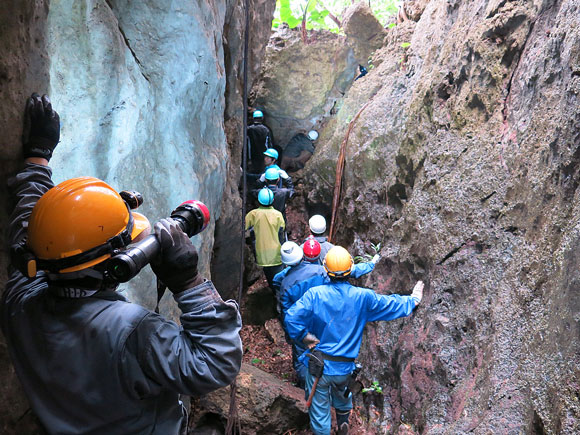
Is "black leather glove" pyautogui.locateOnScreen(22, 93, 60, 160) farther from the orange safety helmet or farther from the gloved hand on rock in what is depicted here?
the gloved hand on rock

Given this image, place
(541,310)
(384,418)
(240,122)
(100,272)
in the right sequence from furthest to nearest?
(240,122), (384,418), (541,310), (100,272)

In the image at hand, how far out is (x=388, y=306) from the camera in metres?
4.29

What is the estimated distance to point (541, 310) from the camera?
9.21 feet

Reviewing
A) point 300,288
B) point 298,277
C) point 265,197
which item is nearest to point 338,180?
point 265,197

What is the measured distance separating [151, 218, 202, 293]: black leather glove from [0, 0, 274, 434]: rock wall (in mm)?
985

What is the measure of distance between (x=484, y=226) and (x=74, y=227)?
3.45 m

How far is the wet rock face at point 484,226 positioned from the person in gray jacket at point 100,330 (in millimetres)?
2060

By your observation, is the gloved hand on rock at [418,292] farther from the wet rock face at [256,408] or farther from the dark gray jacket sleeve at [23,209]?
the dark gray jacket sleeve at [23,209]

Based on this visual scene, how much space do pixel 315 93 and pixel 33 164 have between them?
8.75 metres

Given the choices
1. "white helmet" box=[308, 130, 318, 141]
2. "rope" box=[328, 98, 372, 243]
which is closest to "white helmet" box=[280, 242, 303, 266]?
"rope" box=[328, 98, 372, 243]

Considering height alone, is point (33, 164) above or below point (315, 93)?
below

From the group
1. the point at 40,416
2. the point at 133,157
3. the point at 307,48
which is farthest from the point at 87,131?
the point at 307,48

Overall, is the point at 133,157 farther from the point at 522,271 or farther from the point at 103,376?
the point at 522,271

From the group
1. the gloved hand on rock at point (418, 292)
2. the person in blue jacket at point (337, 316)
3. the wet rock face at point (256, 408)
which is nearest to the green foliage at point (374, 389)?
the person in blue jacket at point (337, 316)
